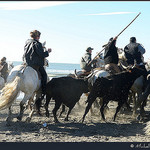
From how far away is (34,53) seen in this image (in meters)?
8.59

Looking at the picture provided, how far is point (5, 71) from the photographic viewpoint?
43.1 ft

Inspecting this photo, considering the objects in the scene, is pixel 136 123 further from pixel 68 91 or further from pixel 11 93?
pixel 11 93

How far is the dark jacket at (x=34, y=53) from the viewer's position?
8469 millimetres

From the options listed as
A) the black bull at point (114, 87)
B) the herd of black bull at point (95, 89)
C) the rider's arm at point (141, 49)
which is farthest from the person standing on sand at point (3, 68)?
the rider's arm at point (141, 49)

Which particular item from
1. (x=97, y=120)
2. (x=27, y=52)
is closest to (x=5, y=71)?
(x=27, y=52)

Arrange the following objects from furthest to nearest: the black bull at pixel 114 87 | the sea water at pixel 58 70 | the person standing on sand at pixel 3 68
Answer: the sea water at pixel 58 70 < the person standing on sand at pixel 3 68 < the black bull at pixel 114 87

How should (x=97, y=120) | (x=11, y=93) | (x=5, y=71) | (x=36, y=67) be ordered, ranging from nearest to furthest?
1. (x=11, y=93)
2. (x=36, y=67)
3. (x=97, y=120)
4. (x=5, y=71)

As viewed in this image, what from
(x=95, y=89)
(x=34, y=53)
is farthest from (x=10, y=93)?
(x=95, y=89)

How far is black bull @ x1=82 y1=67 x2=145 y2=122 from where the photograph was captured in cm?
874

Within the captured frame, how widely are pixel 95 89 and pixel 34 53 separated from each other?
233cm

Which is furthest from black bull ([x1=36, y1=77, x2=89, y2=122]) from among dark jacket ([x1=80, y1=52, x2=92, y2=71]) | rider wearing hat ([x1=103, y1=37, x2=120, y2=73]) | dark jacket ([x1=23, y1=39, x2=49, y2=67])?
dark jacket ([x1=80, y1=52, x2=92, y2=71])

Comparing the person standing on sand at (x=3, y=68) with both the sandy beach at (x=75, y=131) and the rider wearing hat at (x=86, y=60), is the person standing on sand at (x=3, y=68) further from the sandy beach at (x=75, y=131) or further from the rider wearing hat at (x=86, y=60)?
the sandy beach at (x=75, y=131)

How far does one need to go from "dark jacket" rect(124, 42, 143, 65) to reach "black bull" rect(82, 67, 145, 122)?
54 cm
